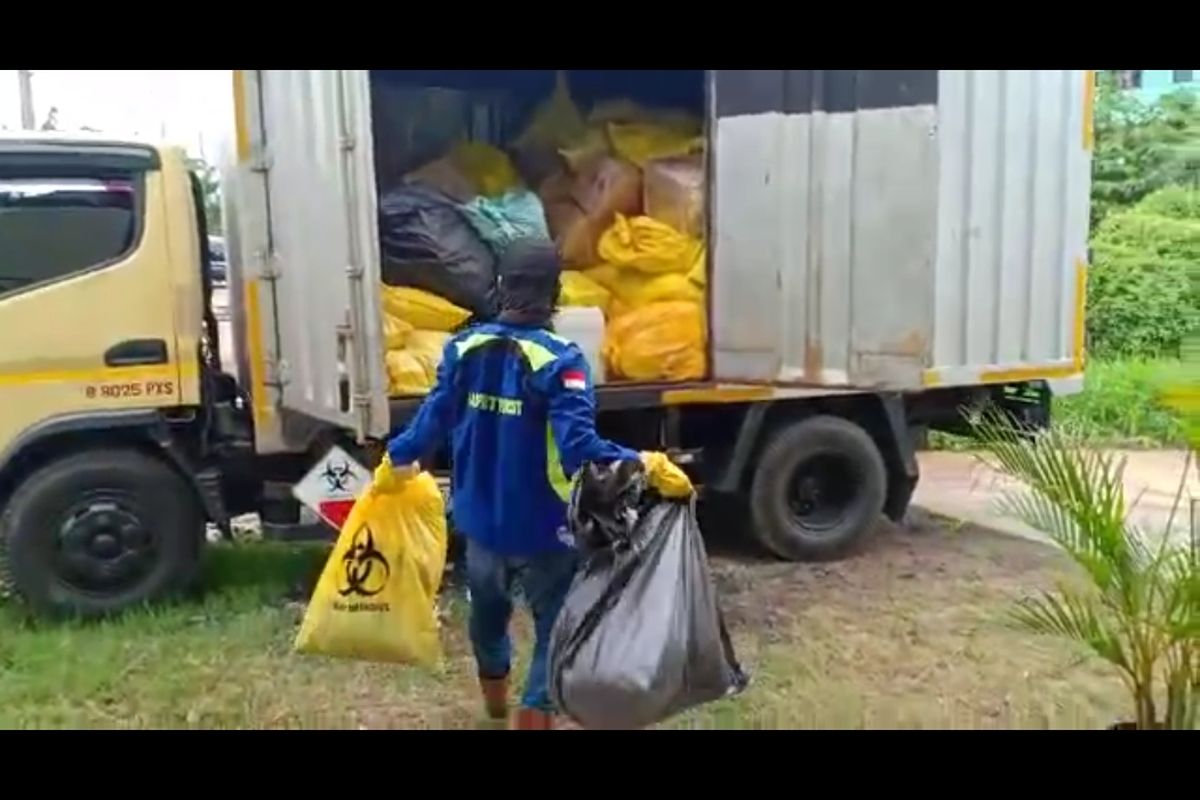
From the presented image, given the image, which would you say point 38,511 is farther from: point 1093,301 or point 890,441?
point 1093,301

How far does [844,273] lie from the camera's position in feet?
17.6

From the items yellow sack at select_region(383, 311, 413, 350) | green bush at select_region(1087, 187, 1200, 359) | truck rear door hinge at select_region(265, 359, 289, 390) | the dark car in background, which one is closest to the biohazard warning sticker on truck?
truck rear door hinge at select_region(265, 359, 289, 390)

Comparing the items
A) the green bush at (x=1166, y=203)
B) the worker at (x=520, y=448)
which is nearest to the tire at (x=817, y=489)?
the worker at (x=520, y=448)

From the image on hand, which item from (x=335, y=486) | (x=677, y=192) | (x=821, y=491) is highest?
(x=677, y=192)

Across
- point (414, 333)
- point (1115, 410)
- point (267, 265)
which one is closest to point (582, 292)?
point (414, 333)

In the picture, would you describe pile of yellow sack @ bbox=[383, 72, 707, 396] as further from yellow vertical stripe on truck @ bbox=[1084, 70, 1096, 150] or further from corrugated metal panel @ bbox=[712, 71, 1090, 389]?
yellow vertical stripe on truck @ bbox=[1084, 70, 1096, 150]

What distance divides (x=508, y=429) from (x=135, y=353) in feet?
6.84

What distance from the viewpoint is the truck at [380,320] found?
15.4 ft

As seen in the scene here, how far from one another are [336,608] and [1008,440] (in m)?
1.90

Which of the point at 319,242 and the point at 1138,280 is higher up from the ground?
the point at 319,242

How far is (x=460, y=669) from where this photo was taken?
4488mm

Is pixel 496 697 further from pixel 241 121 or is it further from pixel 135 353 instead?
pixel 241 121

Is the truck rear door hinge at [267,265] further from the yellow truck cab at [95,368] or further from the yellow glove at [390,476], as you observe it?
the yellow glove at [390,476]
